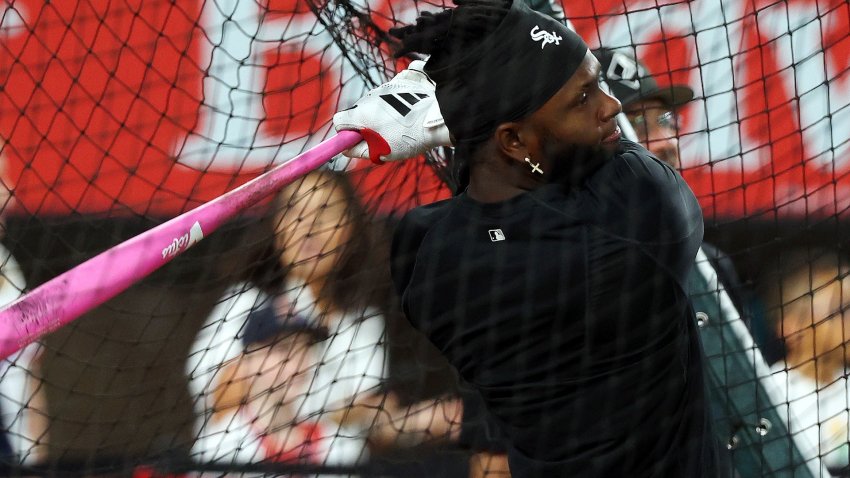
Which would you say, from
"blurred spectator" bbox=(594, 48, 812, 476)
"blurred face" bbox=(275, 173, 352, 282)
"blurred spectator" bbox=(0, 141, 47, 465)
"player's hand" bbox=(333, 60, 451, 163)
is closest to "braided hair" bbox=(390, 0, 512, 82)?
"player's hand" bbox=(333, 60, 451, 163)

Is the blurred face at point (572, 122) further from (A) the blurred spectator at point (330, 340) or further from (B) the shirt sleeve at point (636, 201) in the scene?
(A) the blurred spectator at point (330, 340)

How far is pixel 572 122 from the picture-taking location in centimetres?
155

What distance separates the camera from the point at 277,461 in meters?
2.98

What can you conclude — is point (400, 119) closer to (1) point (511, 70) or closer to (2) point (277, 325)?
(1) point (511, 70)

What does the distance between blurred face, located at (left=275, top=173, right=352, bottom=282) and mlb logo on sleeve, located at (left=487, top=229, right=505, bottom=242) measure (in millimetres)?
1129

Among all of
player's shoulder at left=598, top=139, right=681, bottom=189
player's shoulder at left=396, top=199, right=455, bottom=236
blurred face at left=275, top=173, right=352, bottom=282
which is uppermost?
player's shoulder at left=598, top=139, right=681, bottom=189

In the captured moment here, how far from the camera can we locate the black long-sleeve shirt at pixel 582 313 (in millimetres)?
1590

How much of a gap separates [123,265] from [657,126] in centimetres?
115

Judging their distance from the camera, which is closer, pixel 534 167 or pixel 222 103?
pixel 534 167

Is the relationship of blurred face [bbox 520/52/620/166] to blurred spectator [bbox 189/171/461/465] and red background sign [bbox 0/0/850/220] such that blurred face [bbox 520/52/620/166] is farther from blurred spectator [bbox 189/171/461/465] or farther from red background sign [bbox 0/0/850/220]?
blurred spectator [bbox 189/171/461/465]

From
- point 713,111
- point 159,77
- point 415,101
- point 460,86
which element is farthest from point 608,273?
point 159,77

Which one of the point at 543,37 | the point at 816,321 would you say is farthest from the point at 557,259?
the point at 816,321

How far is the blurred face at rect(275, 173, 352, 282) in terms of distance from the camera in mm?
2795

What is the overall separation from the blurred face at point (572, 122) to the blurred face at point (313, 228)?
1.23m
